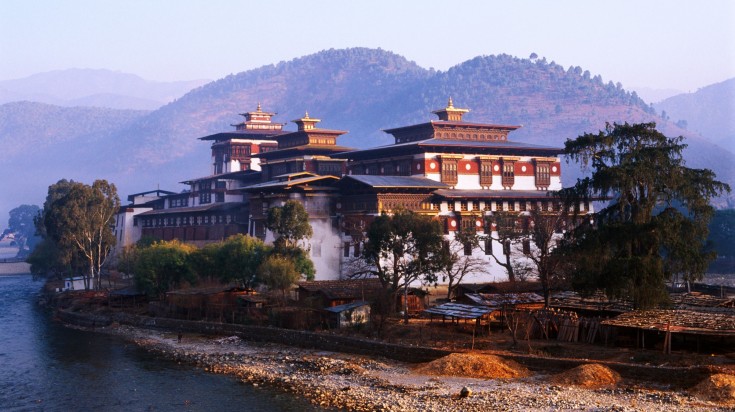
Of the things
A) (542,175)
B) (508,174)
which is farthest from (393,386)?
(542,175)

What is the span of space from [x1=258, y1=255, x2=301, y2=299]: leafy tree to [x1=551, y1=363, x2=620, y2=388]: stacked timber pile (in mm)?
26808

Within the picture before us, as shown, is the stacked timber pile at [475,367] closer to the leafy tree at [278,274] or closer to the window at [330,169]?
the leafy tree at [278,274]

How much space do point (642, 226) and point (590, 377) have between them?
10.3 meters

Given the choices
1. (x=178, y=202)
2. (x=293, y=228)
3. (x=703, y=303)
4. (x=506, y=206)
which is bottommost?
(x=703, y=303)

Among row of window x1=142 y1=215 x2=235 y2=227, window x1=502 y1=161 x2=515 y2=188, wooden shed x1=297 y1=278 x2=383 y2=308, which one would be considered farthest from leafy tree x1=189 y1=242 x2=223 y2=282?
window x1=502 y1=161 x2=515 y2=188

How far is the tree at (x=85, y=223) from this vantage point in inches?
3322

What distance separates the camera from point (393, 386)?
4216cm

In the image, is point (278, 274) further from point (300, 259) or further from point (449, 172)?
point (449, 172)

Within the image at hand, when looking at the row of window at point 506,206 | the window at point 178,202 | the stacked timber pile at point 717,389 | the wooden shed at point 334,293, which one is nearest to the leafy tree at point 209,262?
the wooden shed at point 334,293

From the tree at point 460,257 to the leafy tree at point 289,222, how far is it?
36.1 ft

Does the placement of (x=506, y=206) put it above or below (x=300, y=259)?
above

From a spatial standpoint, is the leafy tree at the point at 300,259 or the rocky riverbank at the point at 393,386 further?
the leafy tree at the point at 300,259

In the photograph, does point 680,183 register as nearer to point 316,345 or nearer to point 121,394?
point 316,345

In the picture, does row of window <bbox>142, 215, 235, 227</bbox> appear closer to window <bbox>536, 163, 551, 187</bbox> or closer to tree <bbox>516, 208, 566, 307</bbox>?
window <bbox>536, 163, 551, 187</bbox>
